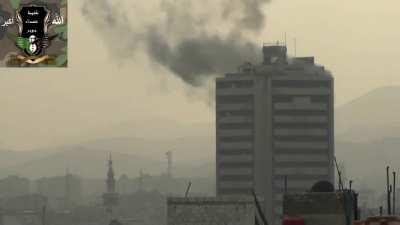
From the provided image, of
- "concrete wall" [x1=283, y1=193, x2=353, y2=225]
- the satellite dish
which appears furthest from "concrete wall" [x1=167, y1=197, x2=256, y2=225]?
the satellite dish

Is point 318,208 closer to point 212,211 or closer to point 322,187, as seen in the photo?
point 212,211

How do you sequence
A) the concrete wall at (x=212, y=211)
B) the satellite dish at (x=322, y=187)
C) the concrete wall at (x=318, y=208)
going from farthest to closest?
the satellite dish at (x=322, y=187), the concrete wall at (x=212, y=211), the concrete wall at (x=318, y=208)

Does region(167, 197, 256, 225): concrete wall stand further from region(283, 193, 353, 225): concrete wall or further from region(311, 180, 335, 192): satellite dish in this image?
region(311, 180, 335, 192): satellite dish

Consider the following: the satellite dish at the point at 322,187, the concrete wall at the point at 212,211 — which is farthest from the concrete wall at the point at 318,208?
the satellite dish at the point at 322,187

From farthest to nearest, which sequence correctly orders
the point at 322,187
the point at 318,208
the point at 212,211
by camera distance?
1. the point at 322,187
2. the point at 212,211
3. the point at 318,208

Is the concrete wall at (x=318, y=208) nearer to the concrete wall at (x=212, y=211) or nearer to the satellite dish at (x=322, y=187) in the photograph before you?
the concrete wall at (x=212, y=211)

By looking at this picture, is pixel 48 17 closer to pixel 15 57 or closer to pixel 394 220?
pixel 15 57

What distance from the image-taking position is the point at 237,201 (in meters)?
75.1

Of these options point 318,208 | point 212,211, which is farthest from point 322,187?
point 318,208

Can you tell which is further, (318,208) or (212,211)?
(212,211)

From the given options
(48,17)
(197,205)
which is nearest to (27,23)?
(48,17)

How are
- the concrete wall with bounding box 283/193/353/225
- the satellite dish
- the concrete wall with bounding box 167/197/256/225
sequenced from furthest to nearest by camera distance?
the satellite dish
the concrete wall with bounding box 167/197/256/225
the concrete wall with bounding box 283/193/353/225

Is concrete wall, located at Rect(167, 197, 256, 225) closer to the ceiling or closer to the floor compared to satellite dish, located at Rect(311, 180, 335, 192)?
closer to the floor

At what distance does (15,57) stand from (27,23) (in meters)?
1.70
